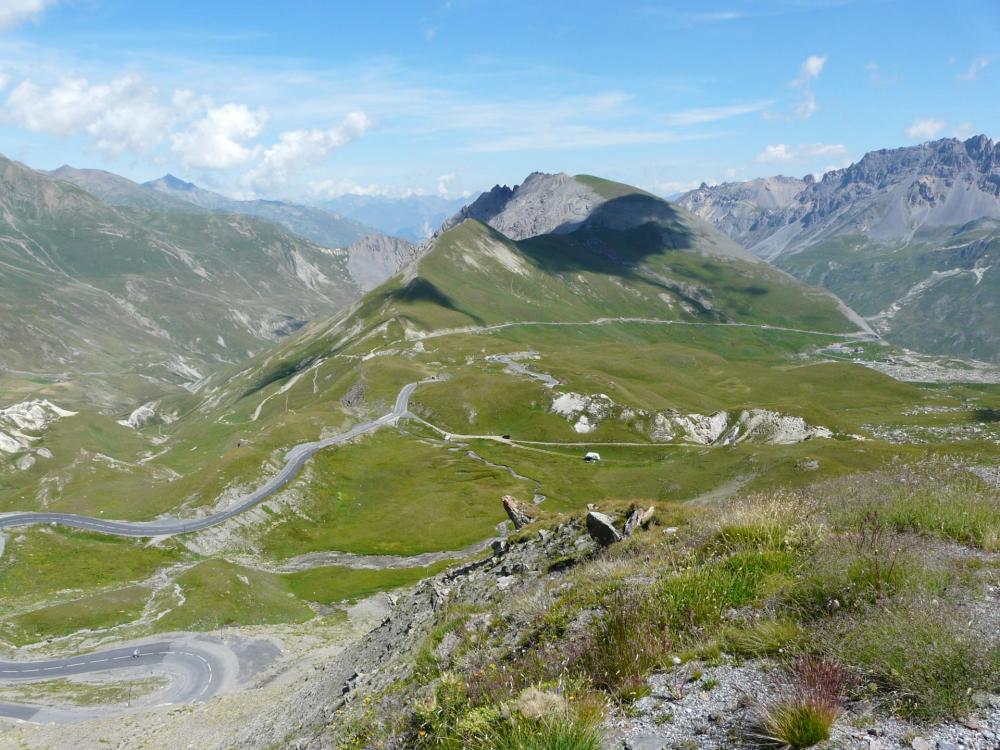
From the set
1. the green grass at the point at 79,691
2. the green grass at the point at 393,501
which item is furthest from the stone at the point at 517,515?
the green grass at the point at 393,501

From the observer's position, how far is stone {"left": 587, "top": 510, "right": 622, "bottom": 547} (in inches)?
1003

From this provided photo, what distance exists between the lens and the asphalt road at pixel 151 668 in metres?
56.6

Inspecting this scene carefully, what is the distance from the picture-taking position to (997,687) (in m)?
8.66

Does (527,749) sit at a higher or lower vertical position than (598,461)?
higher

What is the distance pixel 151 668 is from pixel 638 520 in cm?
6230

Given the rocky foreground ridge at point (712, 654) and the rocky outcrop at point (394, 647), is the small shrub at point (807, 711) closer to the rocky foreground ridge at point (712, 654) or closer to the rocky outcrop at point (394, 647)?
the rocky foreground ridge at point (712, 654)

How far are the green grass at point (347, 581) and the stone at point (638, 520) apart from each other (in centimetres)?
7007

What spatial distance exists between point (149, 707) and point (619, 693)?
60.6 m

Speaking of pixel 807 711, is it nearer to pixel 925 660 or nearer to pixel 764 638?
pixel 925 660

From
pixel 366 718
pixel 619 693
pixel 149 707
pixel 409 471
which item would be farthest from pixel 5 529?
pixel 619 693

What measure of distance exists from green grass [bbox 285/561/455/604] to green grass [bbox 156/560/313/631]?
2.75 metres

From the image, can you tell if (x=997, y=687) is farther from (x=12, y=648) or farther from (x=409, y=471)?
(x=409, y=471)

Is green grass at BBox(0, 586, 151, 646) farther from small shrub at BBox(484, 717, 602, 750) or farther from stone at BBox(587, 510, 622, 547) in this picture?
small shrub at BBox(484, 717, 602, 750)

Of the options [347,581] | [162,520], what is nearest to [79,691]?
[347,581]
